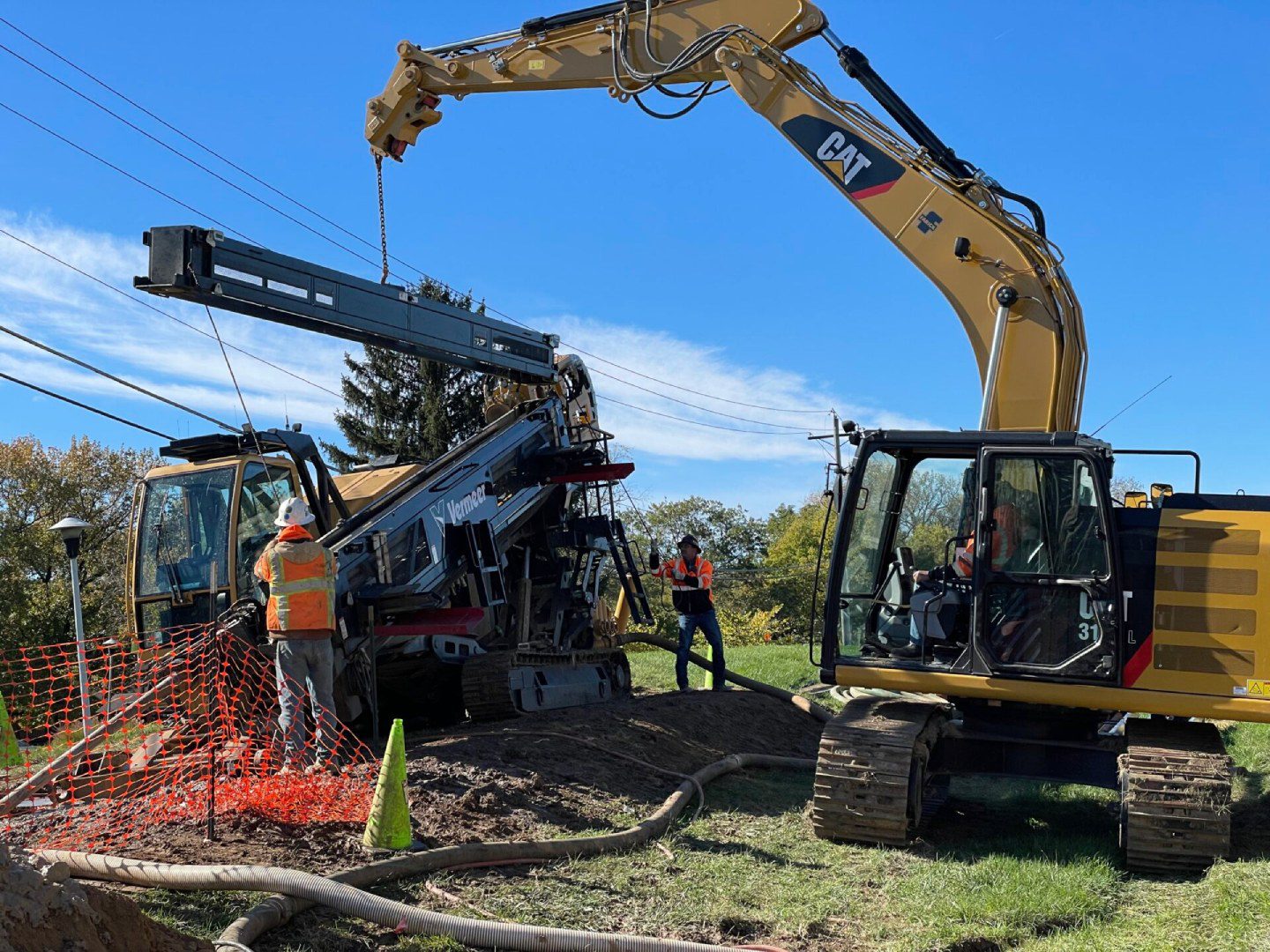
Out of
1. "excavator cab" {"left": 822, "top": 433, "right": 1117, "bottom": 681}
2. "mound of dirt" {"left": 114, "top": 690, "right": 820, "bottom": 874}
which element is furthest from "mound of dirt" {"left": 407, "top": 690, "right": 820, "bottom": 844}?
"excavator cab" {"left": 822, "top": 433, "right": 1117, "bottom": 681}

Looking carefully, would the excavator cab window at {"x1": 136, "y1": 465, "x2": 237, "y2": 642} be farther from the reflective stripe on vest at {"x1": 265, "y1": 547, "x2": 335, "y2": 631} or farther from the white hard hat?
the reflective stripe on vest at {"x1": 265, "y1": 547, "x2": 335, "y2": 631}

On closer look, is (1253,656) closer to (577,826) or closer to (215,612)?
(577,826)

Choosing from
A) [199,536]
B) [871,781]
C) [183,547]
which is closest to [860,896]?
[871,781]

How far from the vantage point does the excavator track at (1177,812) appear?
21.1ft

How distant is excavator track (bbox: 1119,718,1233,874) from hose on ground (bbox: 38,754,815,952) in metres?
2.97

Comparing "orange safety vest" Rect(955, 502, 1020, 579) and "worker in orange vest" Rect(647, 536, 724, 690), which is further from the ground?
"orange safety vest" Rect(955, 502, 1020, 579)

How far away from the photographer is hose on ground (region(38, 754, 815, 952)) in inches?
181

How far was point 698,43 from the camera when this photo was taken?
31.4ft

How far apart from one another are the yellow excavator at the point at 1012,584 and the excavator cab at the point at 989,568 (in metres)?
0.01

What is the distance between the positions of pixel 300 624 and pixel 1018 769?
188 inches

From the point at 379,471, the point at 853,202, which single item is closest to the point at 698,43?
the point at 853,202

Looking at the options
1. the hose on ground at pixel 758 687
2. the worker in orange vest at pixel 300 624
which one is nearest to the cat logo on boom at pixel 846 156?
the worker in orange vest at pixel 300 624

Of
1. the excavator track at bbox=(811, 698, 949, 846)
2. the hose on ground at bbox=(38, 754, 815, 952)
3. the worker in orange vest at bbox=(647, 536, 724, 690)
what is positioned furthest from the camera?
the worker in orange vest at bbox=(647, 536, 724, 690)

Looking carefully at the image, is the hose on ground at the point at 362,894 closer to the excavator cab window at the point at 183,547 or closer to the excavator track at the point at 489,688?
the excavator cab window at the point at 183,547
